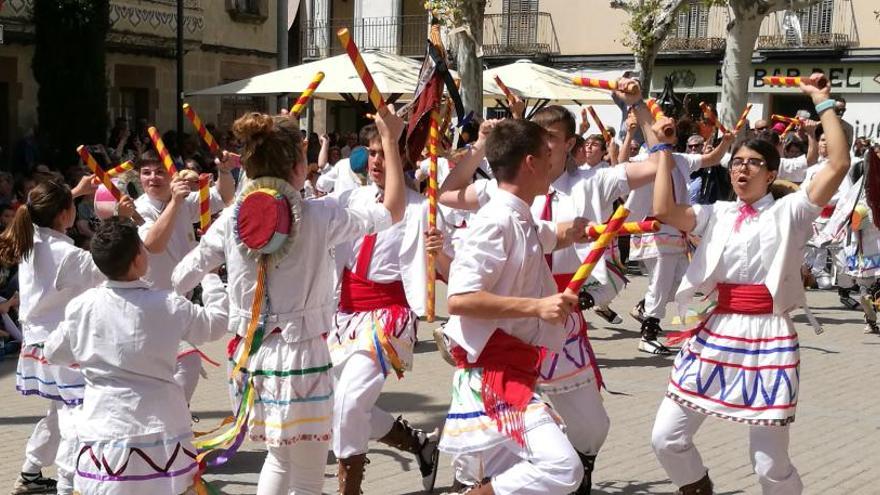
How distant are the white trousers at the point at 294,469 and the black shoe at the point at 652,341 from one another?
5.92m

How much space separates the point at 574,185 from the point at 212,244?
299 cm

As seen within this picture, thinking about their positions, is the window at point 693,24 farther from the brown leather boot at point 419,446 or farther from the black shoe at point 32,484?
the black shoe at point 32,484

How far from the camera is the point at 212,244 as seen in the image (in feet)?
15.5

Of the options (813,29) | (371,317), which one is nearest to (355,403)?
(371,317)

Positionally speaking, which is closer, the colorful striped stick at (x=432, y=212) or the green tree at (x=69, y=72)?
the colorful striped stick at (x=432, y=212)

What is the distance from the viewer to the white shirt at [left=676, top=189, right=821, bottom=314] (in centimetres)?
501

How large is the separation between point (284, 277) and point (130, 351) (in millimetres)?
648

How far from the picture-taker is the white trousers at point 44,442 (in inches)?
234

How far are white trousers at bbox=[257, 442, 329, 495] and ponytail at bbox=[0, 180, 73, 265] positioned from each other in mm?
1828

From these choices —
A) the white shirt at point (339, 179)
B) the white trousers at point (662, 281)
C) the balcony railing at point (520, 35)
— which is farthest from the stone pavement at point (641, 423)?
the balcony railing at point (520, 35)

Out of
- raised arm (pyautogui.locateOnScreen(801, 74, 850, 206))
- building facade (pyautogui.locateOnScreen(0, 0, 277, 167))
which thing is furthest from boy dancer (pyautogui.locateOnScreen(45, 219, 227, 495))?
building facade (pyautogui.locateOnScreen(0, 0, 277, 167))

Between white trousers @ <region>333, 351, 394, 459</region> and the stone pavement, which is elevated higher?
white trousers @ <region>333, 351, 394, 459</region>

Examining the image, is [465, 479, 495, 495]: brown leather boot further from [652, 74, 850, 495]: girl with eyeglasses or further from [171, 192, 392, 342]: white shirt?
[652, 74, 850, 495]: girl with eyeglasses

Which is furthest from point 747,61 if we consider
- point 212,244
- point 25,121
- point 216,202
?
point 212,244
